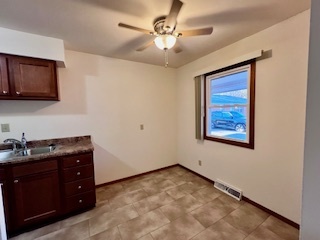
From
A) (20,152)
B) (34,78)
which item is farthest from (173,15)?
(20,152)

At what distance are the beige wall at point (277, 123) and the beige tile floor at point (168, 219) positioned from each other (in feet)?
0.99

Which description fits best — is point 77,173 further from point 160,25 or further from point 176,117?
point 176,117

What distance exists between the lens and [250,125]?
2.24 metres

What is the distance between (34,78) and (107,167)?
180 cm

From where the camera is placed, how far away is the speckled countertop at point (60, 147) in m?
1.78

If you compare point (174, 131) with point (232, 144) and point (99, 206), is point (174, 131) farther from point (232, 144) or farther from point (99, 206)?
point (99, 206)

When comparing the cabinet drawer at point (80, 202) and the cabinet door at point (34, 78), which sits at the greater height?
the cabinet door at point (34, 78)

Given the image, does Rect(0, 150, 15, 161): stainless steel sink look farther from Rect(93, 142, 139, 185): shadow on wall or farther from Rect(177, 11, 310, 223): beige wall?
Rect(177, 11, 310, 223): beige wall

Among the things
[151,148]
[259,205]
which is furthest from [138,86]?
[259,205]

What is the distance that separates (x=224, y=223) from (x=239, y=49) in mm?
2353

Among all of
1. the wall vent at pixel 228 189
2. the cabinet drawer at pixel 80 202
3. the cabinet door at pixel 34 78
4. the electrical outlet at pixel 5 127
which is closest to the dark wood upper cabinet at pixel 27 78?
the cabinet door at pixel 34 78

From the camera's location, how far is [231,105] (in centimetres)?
255

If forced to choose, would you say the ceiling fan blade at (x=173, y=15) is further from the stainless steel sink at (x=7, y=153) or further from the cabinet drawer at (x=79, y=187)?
the stainless steel sink at (x=7, y=153)

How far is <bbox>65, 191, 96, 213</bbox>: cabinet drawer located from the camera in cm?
204
